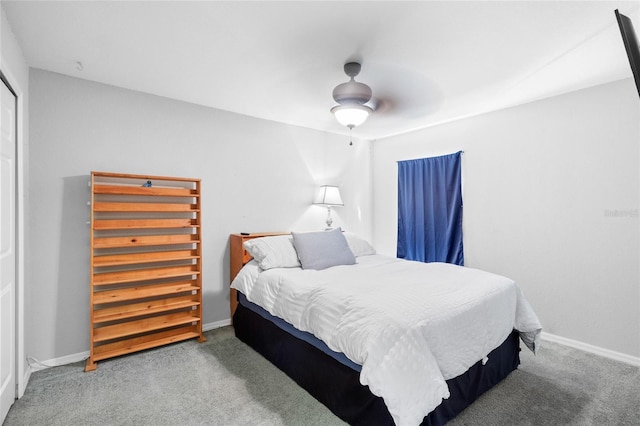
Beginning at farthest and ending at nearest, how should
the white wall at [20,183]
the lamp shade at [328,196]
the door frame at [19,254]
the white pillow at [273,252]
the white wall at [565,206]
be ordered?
the lamp shade at [328,196] → the white pillow at [273,252] → the white wall at [565,206] → the door frame at [19,254] → the white wall at [20,183]

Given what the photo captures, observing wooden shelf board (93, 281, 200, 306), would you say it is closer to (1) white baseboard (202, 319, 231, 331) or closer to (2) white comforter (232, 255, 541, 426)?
(1) white baseboard (202, 319, 231, 331)

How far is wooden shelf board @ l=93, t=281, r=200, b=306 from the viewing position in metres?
2.65

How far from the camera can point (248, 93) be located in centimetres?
304

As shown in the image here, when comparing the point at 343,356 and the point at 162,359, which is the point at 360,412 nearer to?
the point at 343,356

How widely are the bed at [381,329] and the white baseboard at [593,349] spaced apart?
0.92 metres

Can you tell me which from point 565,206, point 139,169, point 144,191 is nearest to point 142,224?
point 144,191

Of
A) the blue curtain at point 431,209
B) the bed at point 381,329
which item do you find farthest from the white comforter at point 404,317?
the blue curtain at point 431,209

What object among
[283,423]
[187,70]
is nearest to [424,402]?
[283,423]

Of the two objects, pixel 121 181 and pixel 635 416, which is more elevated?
pixel 121 181

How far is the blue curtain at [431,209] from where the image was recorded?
3.85 m

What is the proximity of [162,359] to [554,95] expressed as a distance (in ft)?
14.2

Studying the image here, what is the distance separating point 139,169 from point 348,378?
2619 millimetres

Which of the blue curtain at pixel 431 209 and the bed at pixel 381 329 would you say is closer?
the bed at pixel 381 329

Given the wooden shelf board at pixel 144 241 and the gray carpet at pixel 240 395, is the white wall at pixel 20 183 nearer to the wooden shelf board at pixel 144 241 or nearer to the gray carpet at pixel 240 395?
the gray carpet at pixel 240 395
